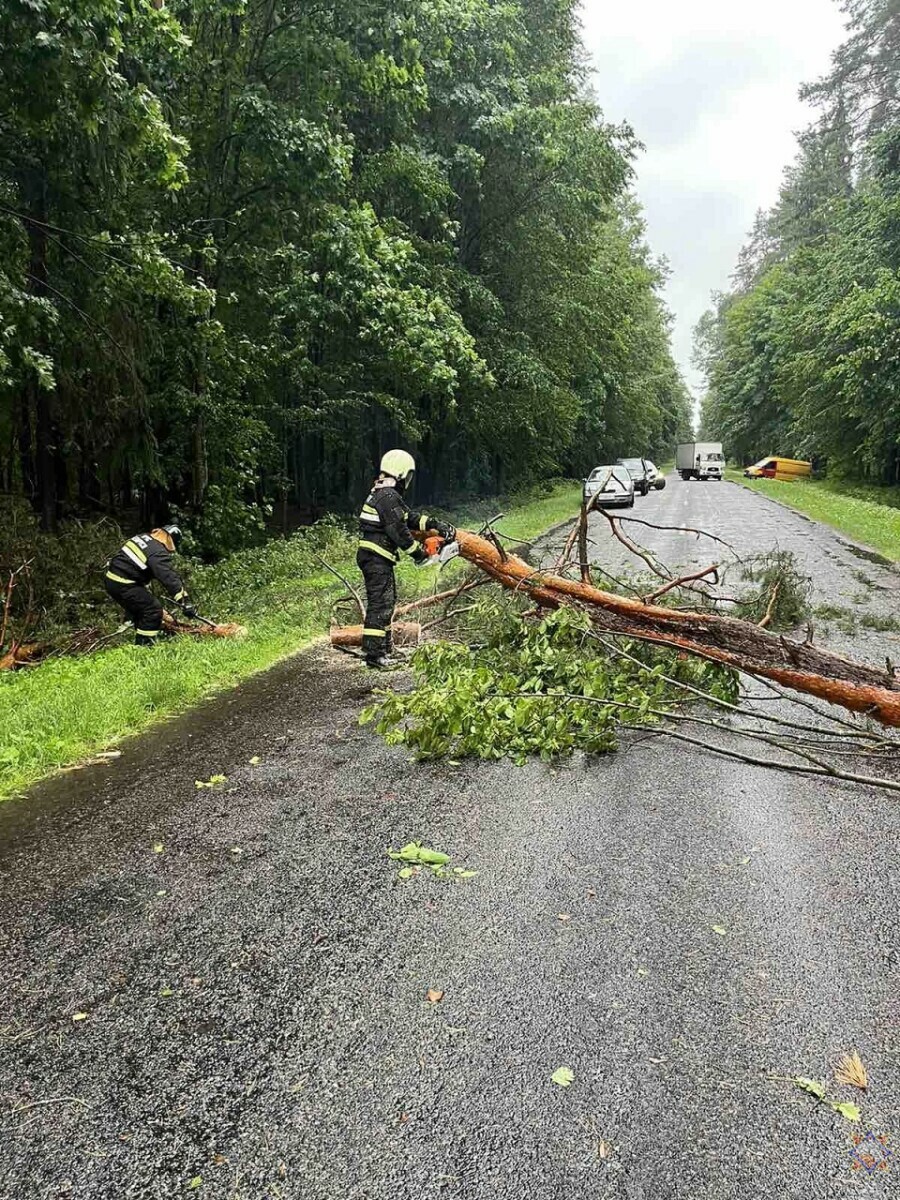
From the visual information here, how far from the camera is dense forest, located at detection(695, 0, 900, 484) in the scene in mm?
21859

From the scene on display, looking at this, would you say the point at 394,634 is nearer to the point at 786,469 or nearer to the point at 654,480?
the point at 654,480

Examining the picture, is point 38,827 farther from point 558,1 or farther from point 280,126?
point 558,1

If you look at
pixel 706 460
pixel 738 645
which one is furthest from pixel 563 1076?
pixel 706 460

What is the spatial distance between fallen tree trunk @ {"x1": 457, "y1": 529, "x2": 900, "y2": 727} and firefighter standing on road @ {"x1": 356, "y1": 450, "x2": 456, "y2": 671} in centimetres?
108

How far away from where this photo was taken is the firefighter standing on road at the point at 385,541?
652cm

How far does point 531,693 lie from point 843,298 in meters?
24.9

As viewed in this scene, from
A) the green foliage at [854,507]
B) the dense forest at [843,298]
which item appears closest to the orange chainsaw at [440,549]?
the green foliage at [854,507]

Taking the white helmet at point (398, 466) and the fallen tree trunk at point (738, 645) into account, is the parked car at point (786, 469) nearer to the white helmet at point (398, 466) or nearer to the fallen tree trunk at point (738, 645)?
the white helmet at point (398, 466)

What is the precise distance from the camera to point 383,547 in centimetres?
668

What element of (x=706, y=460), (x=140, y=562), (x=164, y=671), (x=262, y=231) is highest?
(x=262, y=231)

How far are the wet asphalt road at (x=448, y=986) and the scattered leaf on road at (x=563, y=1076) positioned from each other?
29mm

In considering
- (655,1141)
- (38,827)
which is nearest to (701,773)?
(655,1141)

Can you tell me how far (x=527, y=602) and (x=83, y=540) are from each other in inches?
286

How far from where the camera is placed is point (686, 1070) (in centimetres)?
204
